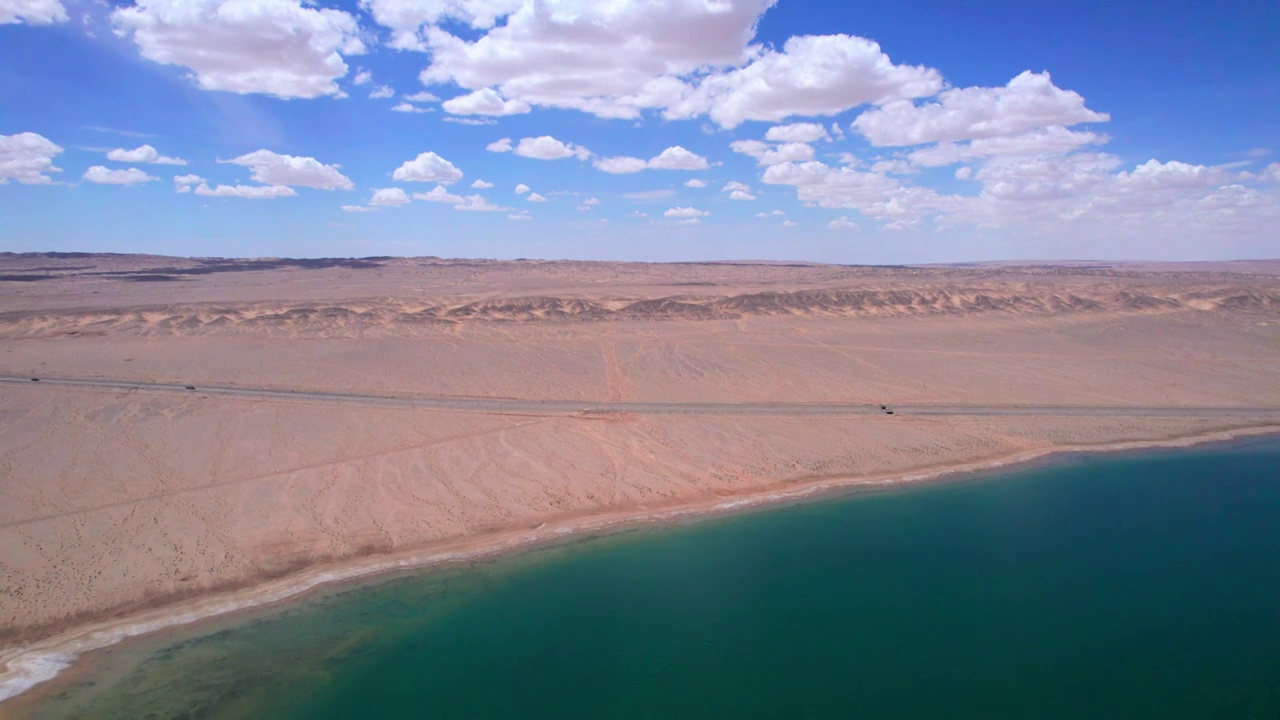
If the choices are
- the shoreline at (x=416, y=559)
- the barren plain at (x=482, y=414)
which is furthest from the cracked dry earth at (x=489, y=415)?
the shoreline at (x=416, y=559)

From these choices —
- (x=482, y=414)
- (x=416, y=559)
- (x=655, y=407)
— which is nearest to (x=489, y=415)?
(x=482, y=414)

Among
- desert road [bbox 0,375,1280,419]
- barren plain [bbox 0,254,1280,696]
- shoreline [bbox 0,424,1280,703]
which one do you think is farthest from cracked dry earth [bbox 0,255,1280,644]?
desert road [bbox 0,375,1280,419]

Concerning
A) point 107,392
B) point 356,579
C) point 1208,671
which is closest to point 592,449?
point 356,579

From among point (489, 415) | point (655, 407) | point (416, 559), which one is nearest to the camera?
point (416, 559)

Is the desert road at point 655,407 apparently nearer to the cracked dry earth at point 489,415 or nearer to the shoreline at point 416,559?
the cracked dry earth at point 489,415

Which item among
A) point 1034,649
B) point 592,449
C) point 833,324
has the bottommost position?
point 1034,649

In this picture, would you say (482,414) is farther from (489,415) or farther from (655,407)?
(655,407)

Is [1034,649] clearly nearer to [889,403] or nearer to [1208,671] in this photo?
[1208,671]
